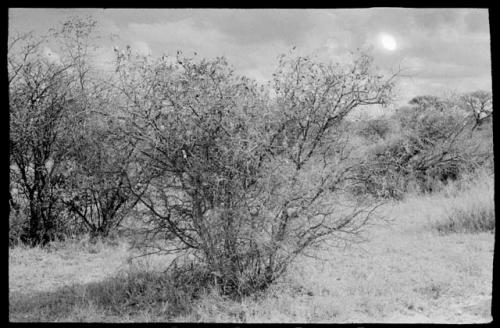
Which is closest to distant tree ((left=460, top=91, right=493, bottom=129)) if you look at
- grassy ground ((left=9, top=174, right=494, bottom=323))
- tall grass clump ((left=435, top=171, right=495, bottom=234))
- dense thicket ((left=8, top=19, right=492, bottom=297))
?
tall grass clump ((left=435, top=171, right=495, bottom=234))

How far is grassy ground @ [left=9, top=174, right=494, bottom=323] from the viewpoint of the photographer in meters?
5.00

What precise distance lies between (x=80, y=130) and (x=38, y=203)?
158cm

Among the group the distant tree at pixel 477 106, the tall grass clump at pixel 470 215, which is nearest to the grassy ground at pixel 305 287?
the tall grass clump at pixel 470 215

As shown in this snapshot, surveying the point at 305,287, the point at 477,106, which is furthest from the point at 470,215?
the point at 477,106

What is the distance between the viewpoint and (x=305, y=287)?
572 centimetres

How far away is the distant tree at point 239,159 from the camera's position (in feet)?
16.2

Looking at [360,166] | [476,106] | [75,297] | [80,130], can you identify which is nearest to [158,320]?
[75,297]

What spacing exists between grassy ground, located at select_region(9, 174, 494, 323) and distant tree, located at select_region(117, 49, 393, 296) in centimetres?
47

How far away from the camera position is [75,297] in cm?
568

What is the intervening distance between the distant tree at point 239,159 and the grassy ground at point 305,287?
47cm

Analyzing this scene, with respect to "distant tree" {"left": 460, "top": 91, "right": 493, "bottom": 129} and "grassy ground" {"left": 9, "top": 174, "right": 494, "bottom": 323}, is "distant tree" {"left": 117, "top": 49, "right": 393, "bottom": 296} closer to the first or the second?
"grassy ground" {"left": 9, "top": 174, "right": 494, "bottom": 323}

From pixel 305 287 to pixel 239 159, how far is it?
70.7 inches

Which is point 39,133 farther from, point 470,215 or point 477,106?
point 477,106
